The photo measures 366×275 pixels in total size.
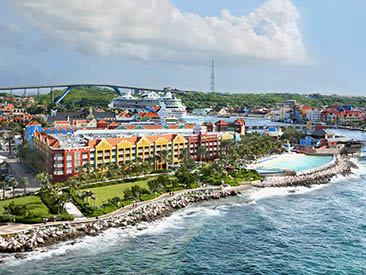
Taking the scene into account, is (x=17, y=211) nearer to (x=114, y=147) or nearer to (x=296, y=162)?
(x=114, y=147)

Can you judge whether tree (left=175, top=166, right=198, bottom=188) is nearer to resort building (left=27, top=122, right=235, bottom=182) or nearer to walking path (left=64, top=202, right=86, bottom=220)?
resort building (left=27, top=122, right=235, bottom=182)

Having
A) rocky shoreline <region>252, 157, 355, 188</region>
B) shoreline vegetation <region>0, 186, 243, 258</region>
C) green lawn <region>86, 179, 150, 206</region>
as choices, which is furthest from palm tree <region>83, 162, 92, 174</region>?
rocky shoreline <region>252, 157, 355, 188</region>

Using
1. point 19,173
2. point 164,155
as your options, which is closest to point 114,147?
point 164,155

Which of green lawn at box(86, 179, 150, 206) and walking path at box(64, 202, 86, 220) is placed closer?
walking path at box(64, 202, 86, 220)

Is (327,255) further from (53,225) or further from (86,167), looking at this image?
(86,167)

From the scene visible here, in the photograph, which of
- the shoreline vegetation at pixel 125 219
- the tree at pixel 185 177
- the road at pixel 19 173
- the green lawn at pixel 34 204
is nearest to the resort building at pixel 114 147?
the road at pixel 19 173

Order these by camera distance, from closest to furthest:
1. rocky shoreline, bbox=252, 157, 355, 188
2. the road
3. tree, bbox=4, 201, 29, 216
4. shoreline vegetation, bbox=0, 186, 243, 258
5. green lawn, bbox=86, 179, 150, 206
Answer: shoreline vegetation, bbox=0, 186, 243, 258
tree, bbox=4, 201, 29, 216
green lawn, bbox=86, 179, 150, 206
the road
rocky shoreline, bbox=252, 157, 355, 188

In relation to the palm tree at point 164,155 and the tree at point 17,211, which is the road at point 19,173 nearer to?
the tree at point 17,211

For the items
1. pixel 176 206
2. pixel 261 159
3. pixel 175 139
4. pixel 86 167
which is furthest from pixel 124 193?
pixel 261 159
